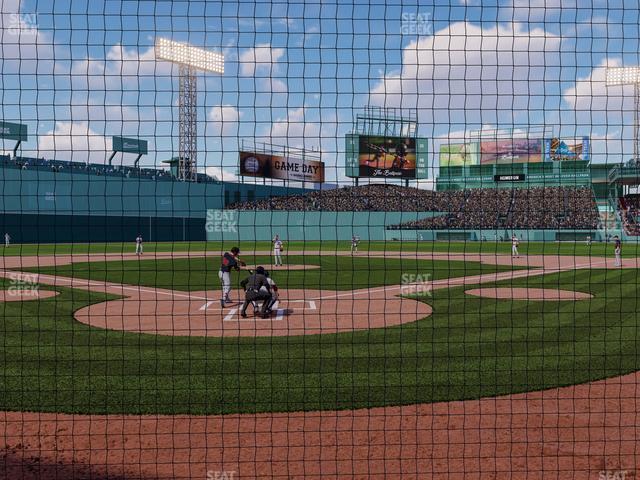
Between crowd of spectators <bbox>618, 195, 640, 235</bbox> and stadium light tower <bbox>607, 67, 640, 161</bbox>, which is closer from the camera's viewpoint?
stadium light tower <bbox>607, 67, 640, 161</bbox>

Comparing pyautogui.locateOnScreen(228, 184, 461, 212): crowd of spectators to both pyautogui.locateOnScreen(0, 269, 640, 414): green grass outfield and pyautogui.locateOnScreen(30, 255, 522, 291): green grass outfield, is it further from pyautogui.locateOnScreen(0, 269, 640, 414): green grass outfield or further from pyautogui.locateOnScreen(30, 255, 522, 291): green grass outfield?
pyautogui.locateOnScreen(0, 269, 640, 414): green grass outfield

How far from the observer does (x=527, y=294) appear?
15961 millimetres

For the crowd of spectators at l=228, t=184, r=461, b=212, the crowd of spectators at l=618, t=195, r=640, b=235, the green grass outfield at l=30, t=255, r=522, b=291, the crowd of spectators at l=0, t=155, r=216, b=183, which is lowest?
the green grass outfield at l=30, t=255, r=522, b=291

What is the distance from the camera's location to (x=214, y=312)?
44.3 ft

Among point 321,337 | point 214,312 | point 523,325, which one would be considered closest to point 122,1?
point 321,337

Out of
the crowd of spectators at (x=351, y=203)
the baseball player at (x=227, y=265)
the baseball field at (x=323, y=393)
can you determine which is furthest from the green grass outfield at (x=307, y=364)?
the crowd of spectators at (x=351, y=203)

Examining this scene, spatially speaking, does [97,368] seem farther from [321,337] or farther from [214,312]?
[214,312]

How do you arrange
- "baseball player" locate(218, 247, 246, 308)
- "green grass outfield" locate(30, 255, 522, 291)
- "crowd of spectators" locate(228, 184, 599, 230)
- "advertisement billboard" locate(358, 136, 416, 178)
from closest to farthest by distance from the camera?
1. "baseball player" locate(218, 247, 246, 308)
2. "green grass outfield" locate(30, 255, 522, 291)
3. "crowd of spectators" locate(228, 184, 599, 230)
4. "advertisement billboard" locate(358, 136, 416, 178)

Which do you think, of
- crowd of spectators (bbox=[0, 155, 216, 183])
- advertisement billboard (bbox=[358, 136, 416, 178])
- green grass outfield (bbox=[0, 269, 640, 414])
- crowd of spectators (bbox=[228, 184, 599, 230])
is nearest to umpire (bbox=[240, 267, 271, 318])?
green grass outfield (bbox=[0, 269, 640, 414])

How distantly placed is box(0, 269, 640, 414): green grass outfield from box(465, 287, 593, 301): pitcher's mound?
9.57 feet

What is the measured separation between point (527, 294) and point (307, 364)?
30.6ft

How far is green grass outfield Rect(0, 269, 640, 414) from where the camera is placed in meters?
7.19

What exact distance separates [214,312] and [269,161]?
50.2 m

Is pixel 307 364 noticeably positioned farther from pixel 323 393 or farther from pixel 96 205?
pixel 96 205
